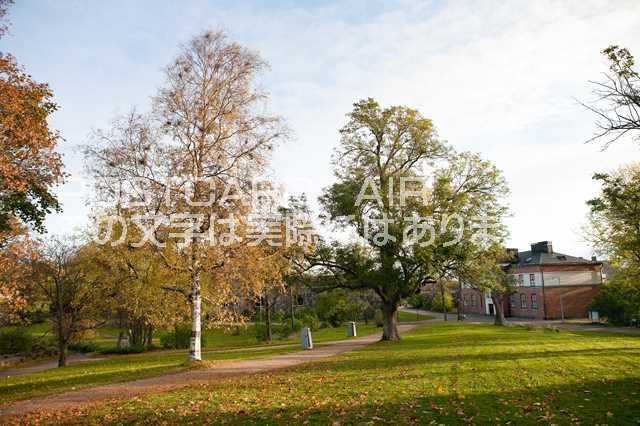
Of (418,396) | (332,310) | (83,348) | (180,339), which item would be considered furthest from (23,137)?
(332,310)

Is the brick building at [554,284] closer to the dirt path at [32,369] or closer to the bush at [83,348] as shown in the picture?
the bush at [83,348]

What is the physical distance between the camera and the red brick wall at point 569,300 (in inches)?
2222

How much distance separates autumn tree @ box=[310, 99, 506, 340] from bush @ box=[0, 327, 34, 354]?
25802mm

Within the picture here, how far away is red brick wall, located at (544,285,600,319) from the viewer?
5644cm

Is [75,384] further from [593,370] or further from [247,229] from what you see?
[593,370]

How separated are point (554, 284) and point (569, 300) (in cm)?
249

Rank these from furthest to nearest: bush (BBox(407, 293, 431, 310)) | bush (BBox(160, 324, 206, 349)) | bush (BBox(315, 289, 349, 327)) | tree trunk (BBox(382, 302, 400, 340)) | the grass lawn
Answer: bush (BBox(407, 293, 431, 310))
bush (BBox(315, 289, 349, 327))
bush (BBox(160, 324, 206, 349))
tree trunk (BBox(382, 302, 400, 340))
the grass lawn

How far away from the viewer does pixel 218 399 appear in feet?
38.0

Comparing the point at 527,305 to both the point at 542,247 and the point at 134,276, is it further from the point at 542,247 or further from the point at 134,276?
the point at 134,276

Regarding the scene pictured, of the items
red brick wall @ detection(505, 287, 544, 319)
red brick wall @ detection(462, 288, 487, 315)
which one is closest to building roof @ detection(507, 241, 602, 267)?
red brick wall @ detection(505, 287, 544, 319)

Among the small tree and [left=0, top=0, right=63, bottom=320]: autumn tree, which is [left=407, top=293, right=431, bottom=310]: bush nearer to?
the small tree

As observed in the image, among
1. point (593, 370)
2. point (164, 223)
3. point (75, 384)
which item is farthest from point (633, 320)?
point (75, 384)

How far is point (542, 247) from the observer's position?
6272 centimetres

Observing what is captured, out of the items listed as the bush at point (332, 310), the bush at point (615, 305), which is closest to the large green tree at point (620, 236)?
the bush at point (615, 305)
